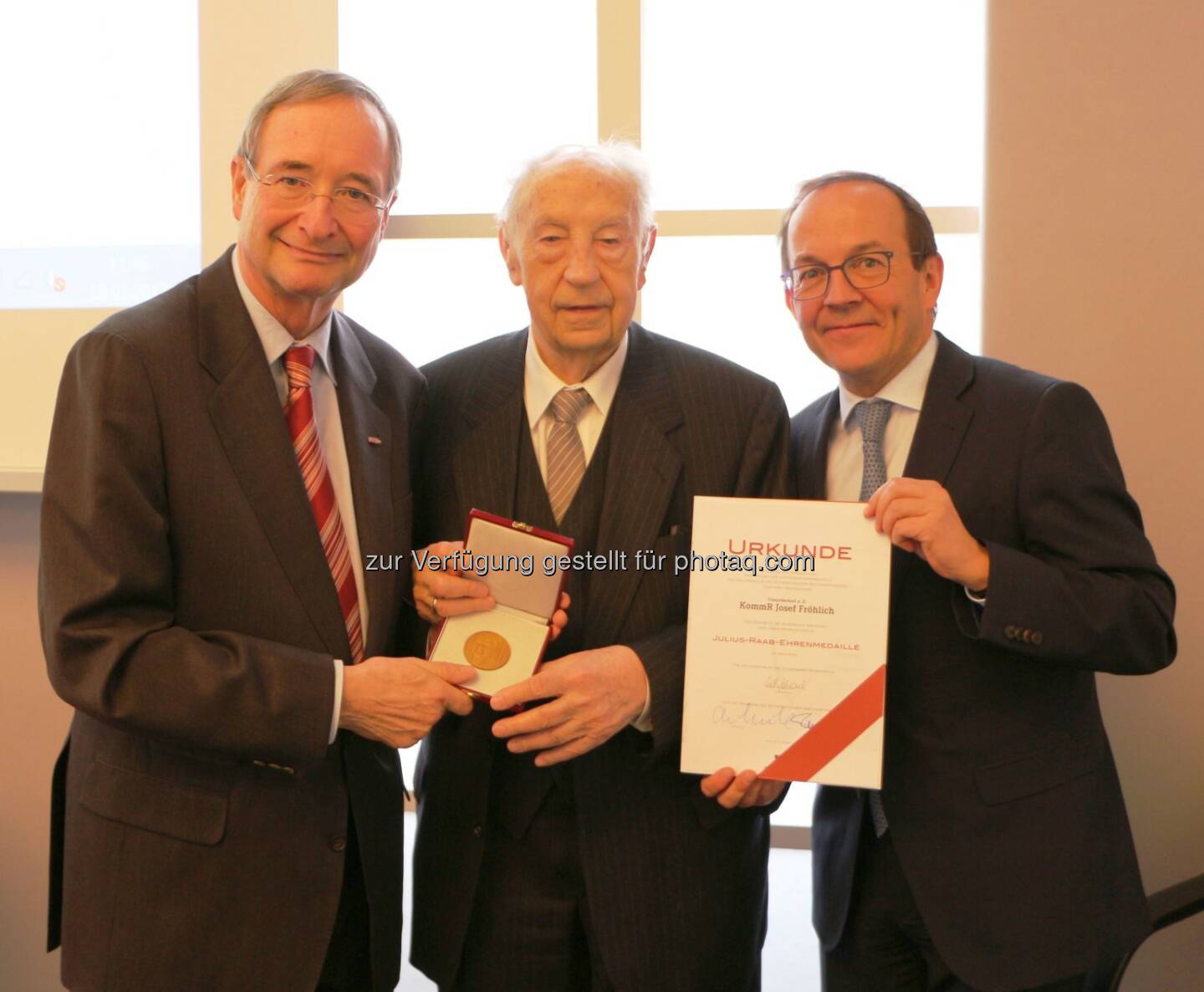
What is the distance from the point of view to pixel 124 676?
5.30 feet

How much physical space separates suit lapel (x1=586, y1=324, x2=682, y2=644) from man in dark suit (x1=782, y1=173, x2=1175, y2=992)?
1.23 feet

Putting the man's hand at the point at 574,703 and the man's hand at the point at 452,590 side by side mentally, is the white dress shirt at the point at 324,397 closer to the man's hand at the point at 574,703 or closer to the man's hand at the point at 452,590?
the man's hand at the point at 452,590

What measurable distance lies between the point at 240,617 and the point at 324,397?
443 mm

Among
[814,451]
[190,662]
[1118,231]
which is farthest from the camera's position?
[1118,231]

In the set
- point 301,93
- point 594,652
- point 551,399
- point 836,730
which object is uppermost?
point 301,93

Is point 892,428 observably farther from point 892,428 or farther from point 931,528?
point 931,528

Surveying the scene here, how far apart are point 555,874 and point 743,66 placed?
7.76 ft

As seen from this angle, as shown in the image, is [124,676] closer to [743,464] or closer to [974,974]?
[743,464]

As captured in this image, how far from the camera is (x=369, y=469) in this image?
6.23 ft

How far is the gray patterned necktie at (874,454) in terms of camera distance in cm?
195

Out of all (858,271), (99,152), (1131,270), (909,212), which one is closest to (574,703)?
(858,271)

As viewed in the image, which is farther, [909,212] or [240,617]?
[909,212]

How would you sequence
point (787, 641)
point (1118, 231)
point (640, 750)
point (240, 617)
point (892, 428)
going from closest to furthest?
point (240, 617)
point (787, 641)
point (640, 750)
point (892, 428)
point (1118, 231)

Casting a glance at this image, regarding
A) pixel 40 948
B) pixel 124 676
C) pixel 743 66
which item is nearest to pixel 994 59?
pixel 743 66
